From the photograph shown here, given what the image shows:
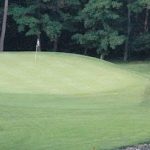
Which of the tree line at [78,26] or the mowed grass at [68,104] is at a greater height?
the tree line at [78,26]

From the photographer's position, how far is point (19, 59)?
23.3m

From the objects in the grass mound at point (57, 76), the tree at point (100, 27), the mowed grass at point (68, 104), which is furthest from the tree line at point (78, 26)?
the mowed grass at point (68, 104)

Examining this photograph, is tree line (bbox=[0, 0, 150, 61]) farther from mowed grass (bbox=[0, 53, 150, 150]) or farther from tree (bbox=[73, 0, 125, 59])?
mowed grass (bbox=[0, 53, 150, 150])

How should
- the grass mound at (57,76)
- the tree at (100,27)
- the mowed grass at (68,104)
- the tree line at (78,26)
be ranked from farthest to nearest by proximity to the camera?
the tree line at (78,26) → the tree at (100,27) → the grass mound at (57,76) → the mowed grass at (68,104)

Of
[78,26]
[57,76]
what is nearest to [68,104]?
[57,76]

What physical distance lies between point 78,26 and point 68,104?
30.8m

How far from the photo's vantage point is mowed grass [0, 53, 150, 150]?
1167 cm

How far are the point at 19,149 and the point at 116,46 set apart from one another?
1417 inches

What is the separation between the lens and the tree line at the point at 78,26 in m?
43.6

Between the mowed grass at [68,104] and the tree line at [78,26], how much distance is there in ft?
60.8

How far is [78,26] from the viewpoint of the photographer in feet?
154

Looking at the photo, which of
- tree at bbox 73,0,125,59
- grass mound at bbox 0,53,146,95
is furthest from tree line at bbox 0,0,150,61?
grass mound at bbox 0,53,146,95

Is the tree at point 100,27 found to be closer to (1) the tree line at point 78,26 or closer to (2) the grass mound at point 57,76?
(1) the tree line at point 78,26

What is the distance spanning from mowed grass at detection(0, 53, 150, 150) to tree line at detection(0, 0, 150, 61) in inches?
730
